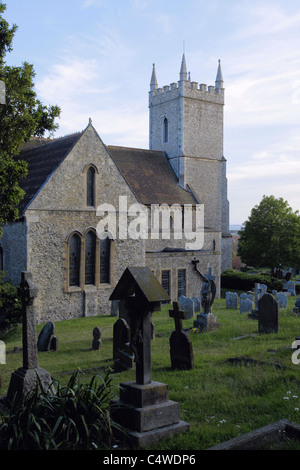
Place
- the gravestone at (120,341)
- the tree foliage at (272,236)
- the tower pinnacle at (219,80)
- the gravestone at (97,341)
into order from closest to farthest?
the gravestone at (120,341)
the gravestone at (97,341)
the tower pinnacle at (219,80)
the tree foliage at (272,236)

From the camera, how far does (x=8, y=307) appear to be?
17.8 metres

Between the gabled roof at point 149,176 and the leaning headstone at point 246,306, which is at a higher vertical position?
the gabled roof at point 149,176

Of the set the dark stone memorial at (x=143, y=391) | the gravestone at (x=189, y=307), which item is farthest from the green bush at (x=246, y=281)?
the dark stone memorial at (x=143, y=391)

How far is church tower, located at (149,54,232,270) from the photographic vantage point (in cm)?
3453

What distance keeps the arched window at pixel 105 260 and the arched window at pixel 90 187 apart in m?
1.99

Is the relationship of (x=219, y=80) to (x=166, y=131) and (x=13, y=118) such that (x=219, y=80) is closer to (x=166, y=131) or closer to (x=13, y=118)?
(x=166, y=131)

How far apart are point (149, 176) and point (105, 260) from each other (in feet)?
36.7

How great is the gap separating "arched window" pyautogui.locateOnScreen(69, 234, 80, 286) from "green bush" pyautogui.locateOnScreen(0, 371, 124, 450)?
577 inches

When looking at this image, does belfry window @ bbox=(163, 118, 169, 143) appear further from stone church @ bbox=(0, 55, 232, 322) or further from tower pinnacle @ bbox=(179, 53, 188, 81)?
stone church @ bbox=(0, 55, 232, 322)

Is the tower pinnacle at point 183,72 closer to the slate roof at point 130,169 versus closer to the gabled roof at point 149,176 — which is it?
the slate roof at point 130,169

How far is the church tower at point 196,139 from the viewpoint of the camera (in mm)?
34531

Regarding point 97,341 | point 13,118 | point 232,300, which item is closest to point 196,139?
point 232,300

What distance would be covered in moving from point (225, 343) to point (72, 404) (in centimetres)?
701

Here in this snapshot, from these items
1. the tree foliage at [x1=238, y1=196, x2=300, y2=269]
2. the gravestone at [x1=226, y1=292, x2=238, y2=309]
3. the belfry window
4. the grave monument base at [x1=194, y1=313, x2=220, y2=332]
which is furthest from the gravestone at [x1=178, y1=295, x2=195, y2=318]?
the tree foliage at [x1=238, y1=196, x2=300, y2=269]
